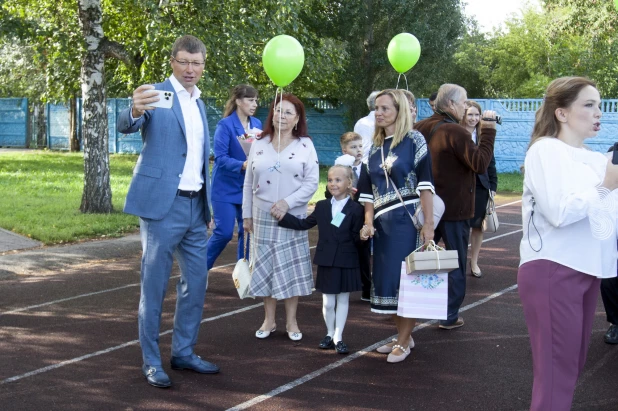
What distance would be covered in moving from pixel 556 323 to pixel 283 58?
4421 millimetres

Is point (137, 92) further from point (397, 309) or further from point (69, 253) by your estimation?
point (69, 253)

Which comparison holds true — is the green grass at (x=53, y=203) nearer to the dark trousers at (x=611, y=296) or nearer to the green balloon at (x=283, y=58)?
the green balloon at (x=283, y=58)

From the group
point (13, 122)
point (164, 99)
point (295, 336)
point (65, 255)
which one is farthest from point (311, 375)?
point (13, 122)

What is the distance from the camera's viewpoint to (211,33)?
1440 centimetres

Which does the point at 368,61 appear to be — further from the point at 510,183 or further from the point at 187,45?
the point at 187,45

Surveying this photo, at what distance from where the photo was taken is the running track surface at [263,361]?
516 cm

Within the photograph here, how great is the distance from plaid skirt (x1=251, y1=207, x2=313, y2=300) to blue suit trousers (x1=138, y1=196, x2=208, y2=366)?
2.99 ft

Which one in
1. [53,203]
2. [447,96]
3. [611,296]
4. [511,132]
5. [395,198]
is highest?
[447,96]

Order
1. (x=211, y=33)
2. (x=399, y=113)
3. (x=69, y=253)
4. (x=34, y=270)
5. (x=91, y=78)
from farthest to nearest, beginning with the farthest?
(x=211, y=33), (x=91, y=78), (x=69, y=253), (x=34, y=270), (x=399, y=113)

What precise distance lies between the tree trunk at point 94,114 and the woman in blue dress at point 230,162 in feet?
19.2

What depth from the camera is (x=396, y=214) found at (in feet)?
19.4

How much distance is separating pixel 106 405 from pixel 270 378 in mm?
1171

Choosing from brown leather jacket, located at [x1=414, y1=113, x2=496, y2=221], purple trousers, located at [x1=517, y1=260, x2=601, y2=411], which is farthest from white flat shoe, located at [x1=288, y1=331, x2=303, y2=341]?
purple trousers, located at [x1=517, y1=260, x2=601, y2=411]

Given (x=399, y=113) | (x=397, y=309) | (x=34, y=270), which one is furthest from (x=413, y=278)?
(x=34, y=270)
